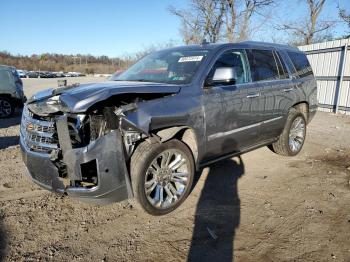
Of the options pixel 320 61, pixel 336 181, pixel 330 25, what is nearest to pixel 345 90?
pixel 320 61

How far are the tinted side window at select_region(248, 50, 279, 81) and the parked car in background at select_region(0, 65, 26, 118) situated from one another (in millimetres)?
9411

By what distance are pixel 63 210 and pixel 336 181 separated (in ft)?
12.9

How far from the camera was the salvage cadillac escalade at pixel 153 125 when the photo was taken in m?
3.06

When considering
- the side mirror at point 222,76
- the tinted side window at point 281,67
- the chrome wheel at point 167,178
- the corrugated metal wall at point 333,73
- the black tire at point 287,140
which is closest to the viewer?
the chrome wheel at point 167,178

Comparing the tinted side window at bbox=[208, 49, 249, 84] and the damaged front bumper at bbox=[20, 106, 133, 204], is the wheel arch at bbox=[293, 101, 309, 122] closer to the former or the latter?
the tinted side window at bbox=[208, 49, 249, 84]

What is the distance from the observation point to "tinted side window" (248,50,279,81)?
4.81 meters

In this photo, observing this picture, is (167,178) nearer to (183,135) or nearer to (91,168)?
(183,135)

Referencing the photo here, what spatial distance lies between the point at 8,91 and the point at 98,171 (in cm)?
982

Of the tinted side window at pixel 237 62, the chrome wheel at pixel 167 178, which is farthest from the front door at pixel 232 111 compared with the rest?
the chrome wheel at pixel 167 178

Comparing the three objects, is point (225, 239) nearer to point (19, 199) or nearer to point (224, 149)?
point (224, 149)

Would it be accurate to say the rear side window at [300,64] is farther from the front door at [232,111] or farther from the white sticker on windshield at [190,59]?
the white sticker on windshield at [190,59]

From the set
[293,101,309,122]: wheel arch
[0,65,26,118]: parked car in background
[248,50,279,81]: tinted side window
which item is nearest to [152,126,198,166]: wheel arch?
[248,50,279,81]: tinted side window

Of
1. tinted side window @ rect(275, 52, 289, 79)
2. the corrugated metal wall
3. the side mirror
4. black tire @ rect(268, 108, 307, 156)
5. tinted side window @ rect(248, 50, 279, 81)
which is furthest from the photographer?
the corrugated metal wall

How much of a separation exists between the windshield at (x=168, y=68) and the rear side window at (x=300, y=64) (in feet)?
7.82
